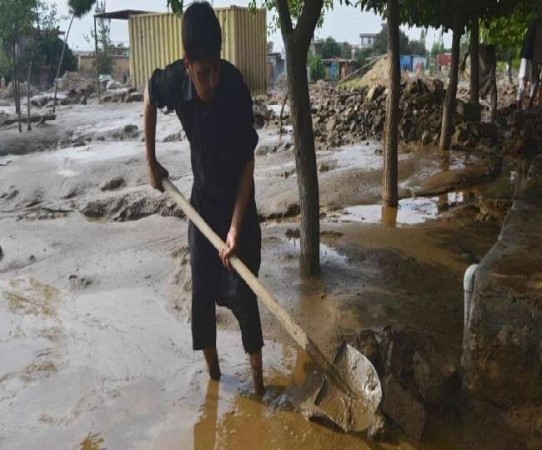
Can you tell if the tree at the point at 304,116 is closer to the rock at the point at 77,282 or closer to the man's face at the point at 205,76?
the man's face at the point at 205,76

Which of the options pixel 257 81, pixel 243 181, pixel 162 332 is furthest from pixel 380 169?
pixel 257 81

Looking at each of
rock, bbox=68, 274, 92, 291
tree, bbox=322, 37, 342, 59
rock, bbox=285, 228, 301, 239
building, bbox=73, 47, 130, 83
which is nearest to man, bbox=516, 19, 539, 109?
rock, bbox=285, 228, 301, 239

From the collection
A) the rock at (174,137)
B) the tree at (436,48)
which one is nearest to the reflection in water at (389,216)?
the rock at (174,137)

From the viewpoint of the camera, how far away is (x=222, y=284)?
291 cm

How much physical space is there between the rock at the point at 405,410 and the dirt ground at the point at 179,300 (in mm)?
59

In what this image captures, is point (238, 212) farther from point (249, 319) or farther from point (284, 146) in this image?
point (284, 146)

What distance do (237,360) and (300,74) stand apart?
1973 mm

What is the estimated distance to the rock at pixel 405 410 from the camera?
252cm

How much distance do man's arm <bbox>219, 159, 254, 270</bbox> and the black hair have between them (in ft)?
1.76

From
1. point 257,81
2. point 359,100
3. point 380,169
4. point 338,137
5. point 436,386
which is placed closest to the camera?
point 436,386

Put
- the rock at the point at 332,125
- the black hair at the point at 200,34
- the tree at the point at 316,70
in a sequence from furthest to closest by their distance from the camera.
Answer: the tree at the point at 316,70
the rock at the point at 332,125
the black hair at the point at 200,34

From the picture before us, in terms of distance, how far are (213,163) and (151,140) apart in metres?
0.40

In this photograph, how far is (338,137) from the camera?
36.3ft

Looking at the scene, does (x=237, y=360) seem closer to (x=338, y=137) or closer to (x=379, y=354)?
(x=379, y=354)
